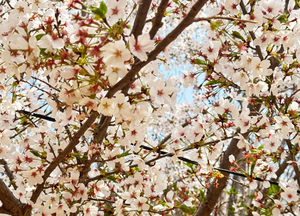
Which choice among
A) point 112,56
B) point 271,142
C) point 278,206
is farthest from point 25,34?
point 278,206

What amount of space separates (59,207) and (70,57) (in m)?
0.93

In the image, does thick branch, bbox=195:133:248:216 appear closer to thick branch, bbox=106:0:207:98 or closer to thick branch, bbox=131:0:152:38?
thick branch, bbox=131:0:152:38

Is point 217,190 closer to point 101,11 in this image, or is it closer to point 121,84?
point 121,84

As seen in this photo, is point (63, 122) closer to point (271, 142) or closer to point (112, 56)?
point (112, 56)

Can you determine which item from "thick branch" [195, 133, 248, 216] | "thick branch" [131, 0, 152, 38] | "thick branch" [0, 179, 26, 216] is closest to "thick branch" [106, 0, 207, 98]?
"thick branch" [131, 0, 152, 38]

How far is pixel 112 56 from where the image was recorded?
0.95m

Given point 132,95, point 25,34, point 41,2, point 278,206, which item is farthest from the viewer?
point 278,206

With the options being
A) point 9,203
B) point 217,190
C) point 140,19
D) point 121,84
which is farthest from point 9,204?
point 217,190

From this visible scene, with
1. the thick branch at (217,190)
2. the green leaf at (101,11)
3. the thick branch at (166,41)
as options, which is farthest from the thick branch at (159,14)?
the thick branch at (217,190)

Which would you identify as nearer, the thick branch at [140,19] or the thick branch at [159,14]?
the thick branch at [159,14]

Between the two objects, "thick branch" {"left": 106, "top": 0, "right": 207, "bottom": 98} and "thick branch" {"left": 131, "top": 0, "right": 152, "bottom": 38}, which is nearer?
"thick branch" {"left": 106, "top": 0, "right": 207, "bottom": 98}

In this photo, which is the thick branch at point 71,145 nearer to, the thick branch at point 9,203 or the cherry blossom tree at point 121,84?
the cherry blossom tree at point 121,84

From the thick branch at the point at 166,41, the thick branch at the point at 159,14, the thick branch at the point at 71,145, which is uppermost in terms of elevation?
the thick branch at the point at 159,14

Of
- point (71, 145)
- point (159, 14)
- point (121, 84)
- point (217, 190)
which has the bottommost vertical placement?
point (71, 145)
